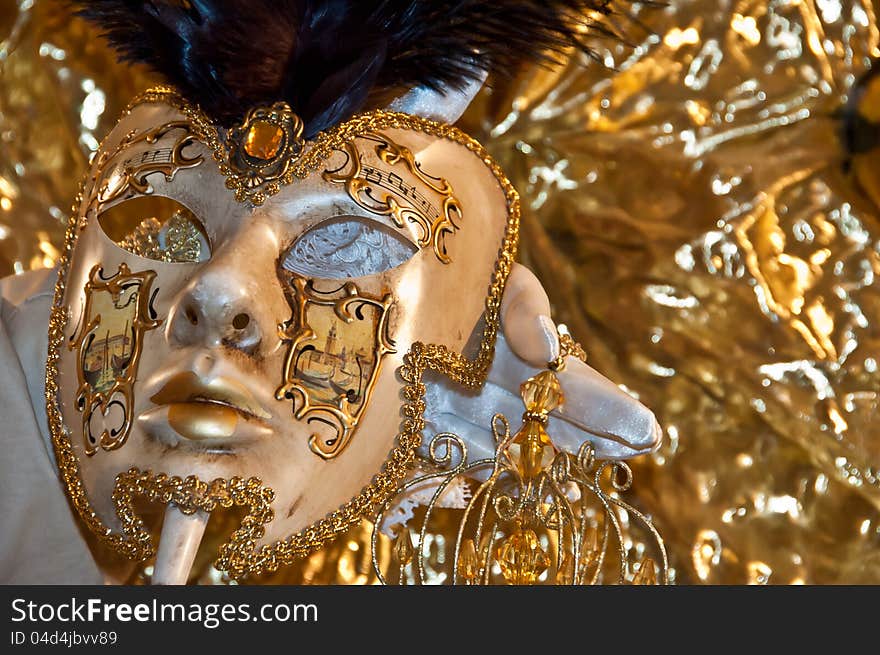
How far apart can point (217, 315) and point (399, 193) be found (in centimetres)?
20

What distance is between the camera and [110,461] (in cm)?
104

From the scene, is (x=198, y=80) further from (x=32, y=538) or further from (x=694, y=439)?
(x=694, y=439)

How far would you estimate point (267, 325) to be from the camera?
1.02 m

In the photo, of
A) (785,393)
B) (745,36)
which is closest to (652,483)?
(785,393)

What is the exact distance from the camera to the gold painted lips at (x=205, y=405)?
990 mm

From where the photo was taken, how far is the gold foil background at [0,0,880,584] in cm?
143

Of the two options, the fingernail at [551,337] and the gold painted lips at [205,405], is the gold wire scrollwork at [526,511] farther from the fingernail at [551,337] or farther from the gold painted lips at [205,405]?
the gold painted lips at [205,405]

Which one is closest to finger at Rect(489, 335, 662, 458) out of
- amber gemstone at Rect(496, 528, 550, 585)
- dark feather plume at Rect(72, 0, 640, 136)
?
amber gemstone at Rect(496, 528, 550, 585)

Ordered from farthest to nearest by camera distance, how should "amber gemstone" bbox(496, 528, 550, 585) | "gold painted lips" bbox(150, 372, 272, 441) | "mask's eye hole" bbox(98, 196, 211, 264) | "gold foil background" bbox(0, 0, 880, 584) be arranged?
"gold foil background" bbox(0, 0, 880, 584) < "mask's eye hole" bbox(98, 196, 211, 264) < "amber gemstone" bbox(496, 528, 550, 585) < "gold painted lips" bbox(150, 372, 272, 441)

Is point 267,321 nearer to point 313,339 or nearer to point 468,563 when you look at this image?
point 313,339

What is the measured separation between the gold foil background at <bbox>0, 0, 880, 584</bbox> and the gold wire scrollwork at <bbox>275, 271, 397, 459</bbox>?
0.49 m

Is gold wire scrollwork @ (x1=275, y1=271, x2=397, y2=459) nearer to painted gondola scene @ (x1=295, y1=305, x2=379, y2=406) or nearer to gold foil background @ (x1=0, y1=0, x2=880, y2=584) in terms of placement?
painted gondola scene @ (x1=295, y1=305, x2=379, y2=406)

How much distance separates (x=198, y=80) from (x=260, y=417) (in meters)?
0.31

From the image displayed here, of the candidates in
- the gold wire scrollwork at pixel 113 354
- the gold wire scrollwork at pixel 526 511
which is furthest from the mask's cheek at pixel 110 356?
the gold wire scrollwork at pixel 526 511
